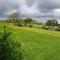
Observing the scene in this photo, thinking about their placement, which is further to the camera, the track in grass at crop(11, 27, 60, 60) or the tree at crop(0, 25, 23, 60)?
the track in grass at crop(11, 27, 60, 60)

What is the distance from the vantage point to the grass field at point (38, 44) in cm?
3369

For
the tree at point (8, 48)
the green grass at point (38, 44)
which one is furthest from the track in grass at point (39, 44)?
the tree at point (8, 48)

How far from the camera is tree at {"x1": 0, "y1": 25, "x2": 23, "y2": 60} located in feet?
68.9

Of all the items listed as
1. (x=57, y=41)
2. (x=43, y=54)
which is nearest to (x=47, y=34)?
(x=57, y=41)

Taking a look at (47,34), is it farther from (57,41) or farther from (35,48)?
(35,48)

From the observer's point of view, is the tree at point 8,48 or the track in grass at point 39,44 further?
the track in grass at point 39,44

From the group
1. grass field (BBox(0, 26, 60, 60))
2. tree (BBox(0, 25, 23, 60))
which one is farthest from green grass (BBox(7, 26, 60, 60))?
tree (BBox(0, 25, 23, 60))

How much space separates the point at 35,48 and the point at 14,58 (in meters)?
16.0

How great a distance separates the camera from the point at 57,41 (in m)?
42.5

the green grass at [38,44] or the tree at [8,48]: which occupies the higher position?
the tree at [8,48]

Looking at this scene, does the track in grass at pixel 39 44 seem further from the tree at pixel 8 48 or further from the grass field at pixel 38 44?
the tree at pixel 8 48

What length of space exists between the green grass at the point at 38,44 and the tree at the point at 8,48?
7.35m

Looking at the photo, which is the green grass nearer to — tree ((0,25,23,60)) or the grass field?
the grass field

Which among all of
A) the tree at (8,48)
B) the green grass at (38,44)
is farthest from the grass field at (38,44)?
the tree at (8,48)
